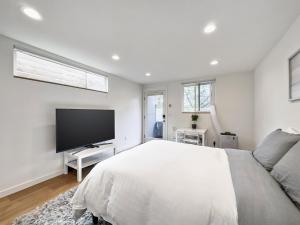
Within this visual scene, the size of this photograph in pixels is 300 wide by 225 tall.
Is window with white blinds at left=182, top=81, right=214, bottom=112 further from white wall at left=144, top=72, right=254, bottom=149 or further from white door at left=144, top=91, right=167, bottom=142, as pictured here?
white door at left=144, top=91, right=167, bottom=142

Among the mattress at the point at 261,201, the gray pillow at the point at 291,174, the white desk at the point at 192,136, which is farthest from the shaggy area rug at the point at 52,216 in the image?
the white desk at the point at 192,136

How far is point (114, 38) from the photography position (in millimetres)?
2059

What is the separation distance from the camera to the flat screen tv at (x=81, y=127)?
2.49m

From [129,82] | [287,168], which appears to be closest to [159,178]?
[287,168]

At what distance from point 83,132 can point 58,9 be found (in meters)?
2.14

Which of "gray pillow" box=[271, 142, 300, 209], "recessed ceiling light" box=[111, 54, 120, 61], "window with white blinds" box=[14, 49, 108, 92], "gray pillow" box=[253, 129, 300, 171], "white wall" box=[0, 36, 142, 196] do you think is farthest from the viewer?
"recessed ceiling light" box=[111, 54, 120, 61]

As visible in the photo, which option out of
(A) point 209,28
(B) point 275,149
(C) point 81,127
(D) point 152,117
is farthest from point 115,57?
(D) point 152,117

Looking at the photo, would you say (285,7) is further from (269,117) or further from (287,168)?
(269,117)

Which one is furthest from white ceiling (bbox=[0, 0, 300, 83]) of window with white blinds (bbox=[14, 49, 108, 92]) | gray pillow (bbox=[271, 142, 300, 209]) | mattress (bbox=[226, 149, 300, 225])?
mattress (bbox=[226, 149, 300, 225])

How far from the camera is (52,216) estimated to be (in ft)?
5.25

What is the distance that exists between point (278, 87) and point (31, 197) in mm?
4258

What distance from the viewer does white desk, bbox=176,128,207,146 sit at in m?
3.96

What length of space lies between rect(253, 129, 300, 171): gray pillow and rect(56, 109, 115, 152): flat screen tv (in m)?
3.02

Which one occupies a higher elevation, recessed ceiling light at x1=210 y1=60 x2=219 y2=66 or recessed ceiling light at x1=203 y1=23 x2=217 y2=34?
recessed ceiling light at x1=210 y1=60 x2=219 y2=66
